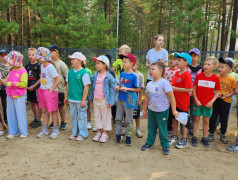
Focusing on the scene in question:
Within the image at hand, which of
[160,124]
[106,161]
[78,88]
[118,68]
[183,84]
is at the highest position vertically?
[118,68]

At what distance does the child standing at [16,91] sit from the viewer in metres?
3.92

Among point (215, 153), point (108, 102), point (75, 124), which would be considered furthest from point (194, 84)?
point (75, 124)

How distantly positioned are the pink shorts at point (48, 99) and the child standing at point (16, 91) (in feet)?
1.17

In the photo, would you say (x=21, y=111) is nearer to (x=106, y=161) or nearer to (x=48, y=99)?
(x=48, y=99)

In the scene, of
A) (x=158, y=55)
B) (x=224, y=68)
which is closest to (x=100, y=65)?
(x=158, y=55)

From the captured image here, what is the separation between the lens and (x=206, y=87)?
3785 millimetres

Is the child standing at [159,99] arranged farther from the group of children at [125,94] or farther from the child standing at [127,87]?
the child standing at [127,87]

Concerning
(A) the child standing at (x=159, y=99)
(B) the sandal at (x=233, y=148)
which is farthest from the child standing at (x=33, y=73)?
(B) the sandal at (x=233, y=148)

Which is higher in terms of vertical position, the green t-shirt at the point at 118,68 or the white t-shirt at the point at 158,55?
the white t-shirt at the point at 158,55

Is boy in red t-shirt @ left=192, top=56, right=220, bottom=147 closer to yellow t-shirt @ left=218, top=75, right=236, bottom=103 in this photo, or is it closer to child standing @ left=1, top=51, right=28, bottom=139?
yellow t-shirt @ left=218, top=75, right=236, bottom=103

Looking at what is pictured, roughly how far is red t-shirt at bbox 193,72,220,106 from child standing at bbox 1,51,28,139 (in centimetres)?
352

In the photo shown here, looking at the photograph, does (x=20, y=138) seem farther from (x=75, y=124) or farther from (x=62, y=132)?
(x=75, y=124)

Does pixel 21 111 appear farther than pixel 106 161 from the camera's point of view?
Yes

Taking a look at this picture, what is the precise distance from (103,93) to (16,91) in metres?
1.77
